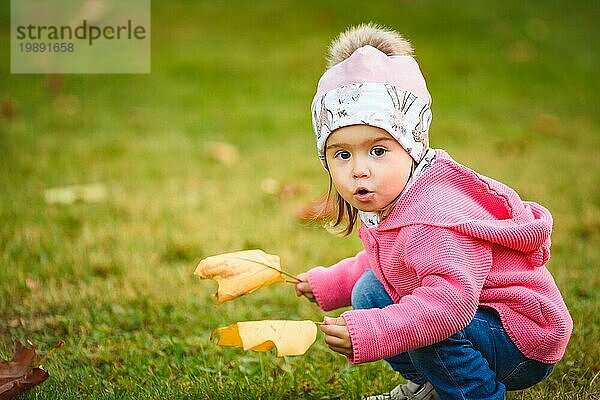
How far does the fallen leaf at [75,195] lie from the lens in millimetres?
4324

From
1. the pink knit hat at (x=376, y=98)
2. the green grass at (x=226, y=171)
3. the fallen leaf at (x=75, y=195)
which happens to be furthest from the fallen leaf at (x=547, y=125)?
the pink knit hat at (x=376, y=98)

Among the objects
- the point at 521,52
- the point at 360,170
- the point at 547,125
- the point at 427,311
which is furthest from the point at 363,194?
the point at 521,52

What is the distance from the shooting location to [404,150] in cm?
201

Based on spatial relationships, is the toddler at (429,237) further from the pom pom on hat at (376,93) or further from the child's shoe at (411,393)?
the child's shoe at (411,393)

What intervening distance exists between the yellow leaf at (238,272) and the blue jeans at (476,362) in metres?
0.43

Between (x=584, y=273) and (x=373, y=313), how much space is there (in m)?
1.88

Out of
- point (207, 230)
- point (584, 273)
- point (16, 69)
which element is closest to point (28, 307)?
point (207, 230)

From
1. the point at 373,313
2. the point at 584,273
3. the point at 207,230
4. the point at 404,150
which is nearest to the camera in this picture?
the point at 373,313

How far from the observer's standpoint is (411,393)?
2330 millimetres

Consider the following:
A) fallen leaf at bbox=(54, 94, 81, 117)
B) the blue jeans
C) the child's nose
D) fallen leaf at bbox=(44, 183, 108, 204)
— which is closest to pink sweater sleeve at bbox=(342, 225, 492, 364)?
the blue jeans

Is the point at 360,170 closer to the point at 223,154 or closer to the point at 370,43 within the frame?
the point at 370,43

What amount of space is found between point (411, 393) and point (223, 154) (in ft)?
10.3

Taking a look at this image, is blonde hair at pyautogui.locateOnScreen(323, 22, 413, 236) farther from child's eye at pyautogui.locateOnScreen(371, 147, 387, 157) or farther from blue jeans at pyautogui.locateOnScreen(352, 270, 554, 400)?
blue jeans at pyautogui.locateOnScreen(352, 270, 554, 400)

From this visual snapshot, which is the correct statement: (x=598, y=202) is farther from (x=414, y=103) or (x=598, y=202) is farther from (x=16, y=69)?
(x=16, y=69)
